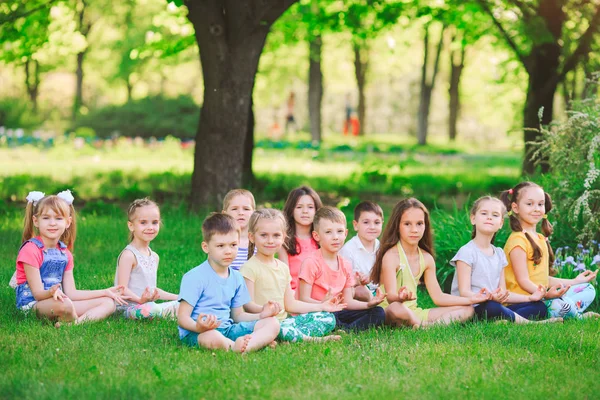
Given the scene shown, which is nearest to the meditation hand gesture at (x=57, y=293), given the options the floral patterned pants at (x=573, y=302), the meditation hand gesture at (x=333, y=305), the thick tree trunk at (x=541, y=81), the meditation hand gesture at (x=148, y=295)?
the meditation hand gesture at (x=148, y=295)

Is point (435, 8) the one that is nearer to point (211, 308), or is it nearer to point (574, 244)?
point (574, 244)

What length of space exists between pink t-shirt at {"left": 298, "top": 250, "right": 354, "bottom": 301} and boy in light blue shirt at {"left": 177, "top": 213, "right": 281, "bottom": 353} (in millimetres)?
658

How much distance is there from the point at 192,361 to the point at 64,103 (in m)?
36.7

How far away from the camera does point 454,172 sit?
1725 cm

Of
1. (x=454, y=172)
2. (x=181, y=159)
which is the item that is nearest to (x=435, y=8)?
(x=454, y=172)

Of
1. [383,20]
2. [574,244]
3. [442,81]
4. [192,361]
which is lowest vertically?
[192,361]

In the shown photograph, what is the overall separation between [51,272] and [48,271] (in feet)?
0.09

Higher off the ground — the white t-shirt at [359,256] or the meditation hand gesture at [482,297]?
the white t-shirt at [359,256]

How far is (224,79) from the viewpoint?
9.80 m

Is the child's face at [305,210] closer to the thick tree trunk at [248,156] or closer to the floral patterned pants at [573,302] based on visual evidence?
the floral patterned pants at [573,302]

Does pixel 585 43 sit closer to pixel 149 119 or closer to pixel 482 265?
pixel 482 265

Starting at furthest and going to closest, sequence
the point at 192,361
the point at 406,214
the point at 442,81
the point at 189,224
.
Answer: the point at 442,81, the point at 189,224, the point at 406,214, the point at 192,361

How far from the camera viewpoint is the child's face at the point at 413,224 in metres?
5.98

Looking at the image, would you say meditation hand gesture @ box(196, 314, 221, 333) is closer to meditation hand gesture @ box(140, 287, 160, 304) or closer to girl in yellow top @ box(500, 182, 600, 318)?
meditation hand gesture @ box(140, 287, 160, 304)
